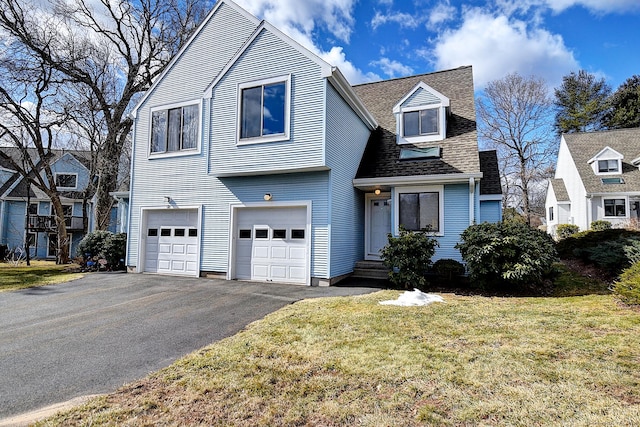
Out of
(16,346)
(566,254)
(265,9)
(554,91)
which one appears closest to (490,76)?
(554,91)

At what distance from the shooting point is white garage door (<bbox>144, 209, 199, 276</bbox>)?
11.3m

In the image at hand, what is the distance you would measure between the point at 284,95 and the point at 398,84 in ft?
25.8

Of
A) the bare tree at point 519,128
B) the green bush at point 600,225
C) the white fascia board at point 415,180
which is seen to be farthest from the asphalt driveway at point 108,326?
the bare tree at point 519,128

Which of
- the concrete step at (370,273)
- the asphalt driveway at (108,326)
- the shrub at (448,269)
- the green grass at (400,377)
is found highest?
the shrub at (448,269)

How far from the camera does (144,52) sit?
2102 cm

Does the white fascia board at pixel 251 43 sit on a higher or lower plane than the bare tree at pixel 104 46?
lower

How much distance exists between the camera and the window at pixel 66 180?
84.3 ft

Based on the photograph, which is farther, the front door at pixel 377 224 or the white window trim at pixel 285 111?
the front door at pixel 377 224

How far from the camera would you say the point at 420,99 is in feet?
40.1

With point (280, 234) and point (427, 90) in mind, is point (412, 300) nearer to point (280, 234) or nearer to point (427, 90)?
point (280, 234)

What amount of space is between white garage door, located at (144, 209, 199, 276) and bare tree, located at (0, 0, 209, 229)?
9.24m

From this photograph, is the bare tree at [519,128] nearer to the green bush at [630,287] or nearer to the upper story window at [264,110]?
the green bush at [630,287]

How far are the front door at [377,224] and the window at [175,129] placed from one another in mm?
6754

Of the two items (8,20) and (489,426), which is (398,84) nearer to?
(489,426)
